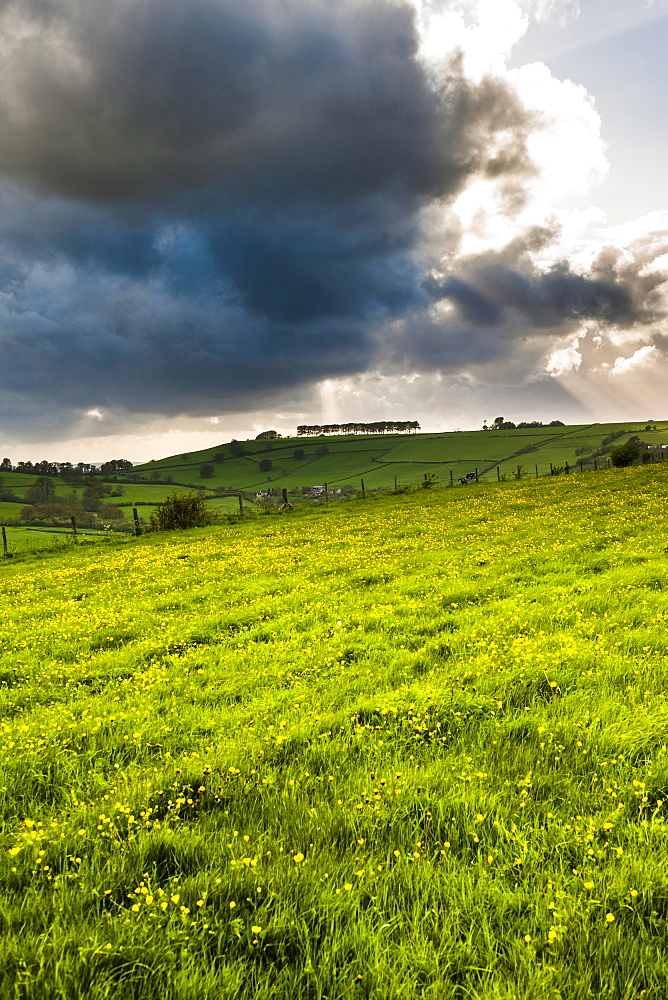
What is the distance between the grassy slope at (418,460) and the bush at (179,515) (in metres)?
101

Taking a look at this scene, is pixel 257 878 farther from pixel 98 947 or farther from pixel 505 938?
pixel 505 938

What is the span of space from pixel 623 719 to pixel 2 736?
26.6 ft

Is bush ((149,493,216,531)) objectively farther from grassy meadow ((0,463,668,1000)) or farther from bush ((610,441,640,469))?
bush ((610,441,640,469))

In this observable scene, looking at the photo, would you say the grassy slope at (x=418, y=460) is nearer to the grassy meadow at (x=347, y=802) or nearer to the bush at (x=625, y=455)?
the bush at (x=625, y=455)

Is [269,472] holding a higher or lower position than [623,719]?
higher

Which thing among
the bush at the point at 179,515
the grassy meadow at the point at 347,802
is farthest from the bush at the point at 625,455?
the grassy meadow at the point at 347,802

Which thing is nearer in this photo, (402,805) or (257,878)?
(257,878)

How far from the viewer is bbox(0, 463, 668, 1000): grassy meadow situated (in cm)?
318

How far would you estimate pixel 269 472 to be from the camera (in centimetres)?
18075

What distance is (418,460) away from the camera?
170 metres

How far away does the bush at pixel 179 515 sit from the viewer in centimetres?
4044

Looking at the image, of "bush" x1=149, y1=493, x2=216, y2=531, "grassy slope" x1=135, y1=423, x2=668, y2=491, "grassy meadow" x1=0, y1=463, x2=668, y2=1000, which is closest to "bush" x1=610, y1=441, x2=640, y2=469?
"bush" x1=149, y1=493, x2=216, y2=531

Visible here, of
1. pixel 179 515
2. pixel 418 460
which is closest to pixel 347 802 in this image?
pixel 179 515

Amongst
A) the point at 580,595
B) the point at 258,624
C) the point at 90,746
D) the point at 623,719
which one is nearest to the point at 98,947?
the point at 90,746
